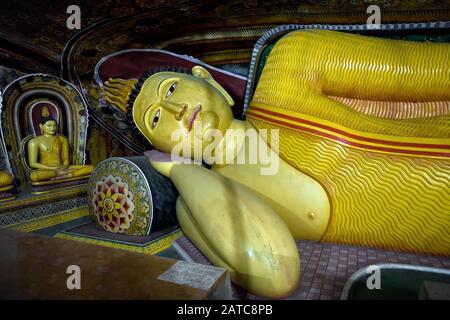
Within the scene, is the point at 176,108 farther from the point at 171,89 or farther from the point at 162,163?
the point at 162,163

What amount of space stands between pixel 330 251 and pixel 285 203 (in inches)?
16.4

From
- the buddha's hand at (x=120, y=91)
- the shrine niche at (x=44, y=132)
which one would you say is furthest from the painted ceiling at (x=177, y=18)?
the buddha's hand at (x=120, y=91)

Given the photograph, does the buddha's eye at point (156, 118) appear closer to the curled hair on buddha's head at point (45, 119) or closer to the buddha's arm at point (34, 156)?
the buddha's arm at point (34, 156)

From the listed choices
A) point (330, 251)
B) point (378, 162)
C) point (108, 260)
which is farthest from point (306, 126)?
point (108, 260)

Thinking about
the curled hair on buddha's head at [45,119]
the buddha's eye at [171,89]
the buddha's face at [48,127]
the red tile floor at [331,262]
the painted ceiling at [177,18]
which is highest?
the painted ceiling at [177,18]

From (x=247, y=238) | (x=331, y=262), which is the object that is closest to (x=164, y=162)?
(x=247, y=238)

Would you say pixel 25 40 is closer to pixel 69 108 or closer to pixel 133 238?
pixel 69 108

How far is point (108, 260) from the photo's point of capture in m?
1.37

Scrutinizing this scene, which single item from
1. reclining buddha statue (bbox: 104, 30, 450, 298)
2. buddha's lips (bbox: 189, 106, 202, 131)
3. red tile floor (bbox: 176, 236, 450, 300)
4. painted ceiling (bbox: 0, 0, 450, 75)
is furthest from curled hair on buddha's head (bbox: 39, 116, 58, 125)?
red tile floor (bbox: 176, 236, 450, 300)

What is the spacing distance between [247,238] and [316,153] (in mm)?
824

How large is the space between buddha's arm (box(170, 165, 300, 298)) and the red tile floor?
13 centimetres

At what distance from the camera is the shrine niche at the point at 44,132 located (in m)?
3.38

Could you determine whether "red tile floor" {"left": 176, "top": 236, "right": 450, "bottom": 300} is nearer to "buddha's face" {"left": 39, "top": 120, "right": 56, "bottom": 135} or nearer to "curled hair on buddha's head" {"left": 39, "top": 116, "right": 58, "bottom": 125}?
"buddha's face" {"left": 39, "top": 120, "right": 56, "bottom": 135}
